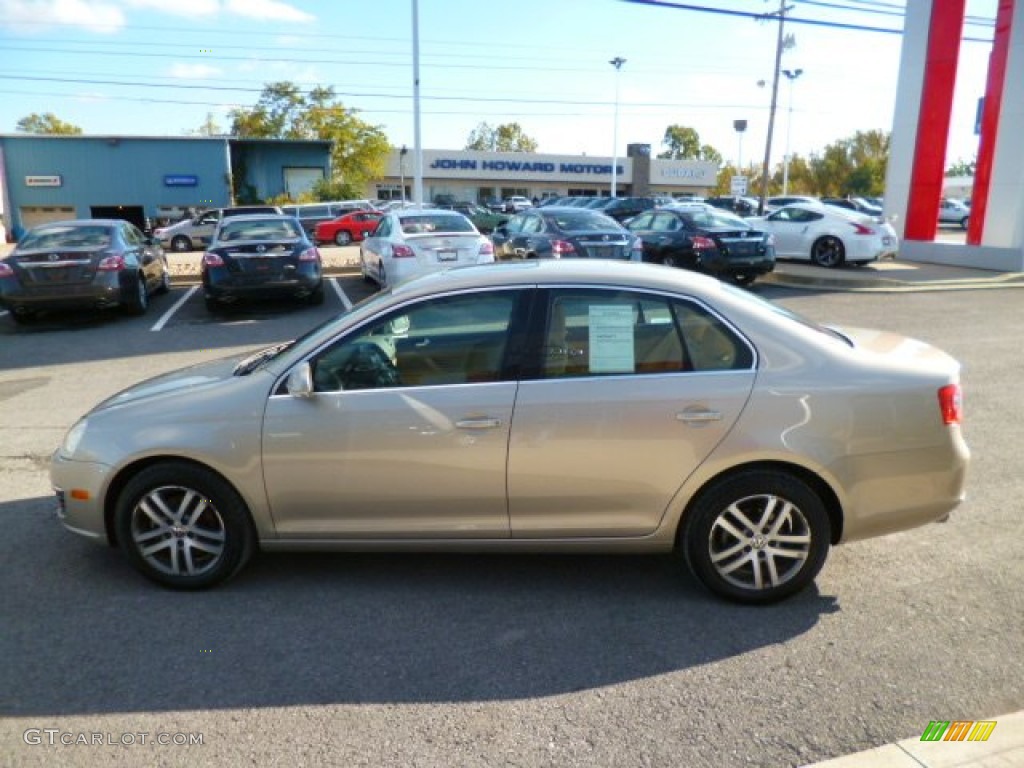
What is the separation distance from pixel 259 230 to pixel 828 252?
1267 centimetres

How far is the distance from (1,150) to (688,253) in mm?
35608

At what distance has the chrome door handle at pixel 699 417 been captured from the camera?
3.54 m

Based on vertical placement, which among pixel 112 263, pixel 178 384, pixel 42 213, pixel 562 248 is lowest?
pixel 42 213

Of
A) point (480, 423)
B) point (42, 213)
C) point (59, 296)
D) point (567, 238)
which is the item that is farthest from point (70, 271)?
point (42, 213)

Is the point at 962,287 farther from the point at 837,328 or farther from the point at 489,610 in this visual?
the point at 489,610

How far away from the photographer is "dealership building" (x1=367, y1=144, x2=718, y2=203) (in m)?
69.2

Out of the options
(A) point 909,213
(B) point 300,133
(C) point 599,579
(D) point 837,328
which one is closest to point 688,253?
(A) point 909,213

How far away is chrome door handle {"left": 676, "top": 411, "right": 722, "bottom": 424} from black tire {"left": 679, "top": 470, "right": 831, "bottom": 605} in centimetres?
29

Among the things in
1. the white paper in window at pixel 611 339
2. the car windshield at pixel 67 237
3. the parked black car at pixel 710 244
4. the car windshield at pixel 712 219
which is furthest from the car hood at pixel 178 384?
the car windshield at pixel 712 219

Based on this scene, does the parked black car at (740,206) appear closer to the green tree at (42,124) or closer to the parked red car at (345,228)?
the parked red car at (345,228)

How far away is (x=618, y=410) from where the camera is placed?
140 inches

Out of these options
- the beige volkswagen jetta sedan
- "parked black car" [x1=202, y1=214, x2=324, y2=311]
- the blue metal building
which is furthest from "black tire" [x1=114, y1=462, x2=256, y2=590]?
the blue metal building

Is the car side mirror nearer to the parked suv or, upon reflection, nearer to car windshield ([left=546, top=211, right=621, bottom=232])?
car windshield ([left=546, top=211, right=621, bottom=232])

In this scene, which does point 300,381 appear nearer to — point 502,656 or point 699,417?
point 502,656
